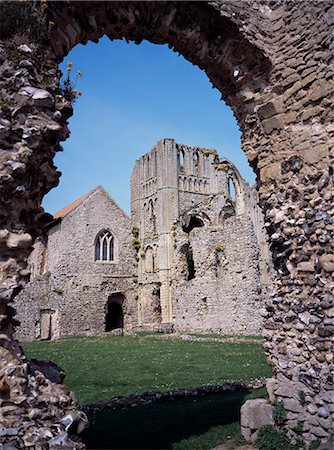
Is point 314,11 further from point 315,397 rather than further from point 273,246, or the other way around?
point 315,397

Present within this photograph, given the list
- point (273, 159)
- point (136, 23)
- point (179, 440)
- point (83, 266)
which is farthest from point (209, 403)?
point (83, 266)

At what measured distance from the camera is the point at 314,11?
520cm

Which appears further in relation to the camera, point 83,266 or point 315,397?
point 83,266

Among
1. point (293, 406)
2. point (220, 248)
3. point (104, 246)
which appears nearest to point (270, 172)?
point (293, 406)

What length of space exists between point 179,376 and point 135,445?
14.3 feet

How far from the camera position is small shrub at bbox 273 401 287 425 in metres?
4.99

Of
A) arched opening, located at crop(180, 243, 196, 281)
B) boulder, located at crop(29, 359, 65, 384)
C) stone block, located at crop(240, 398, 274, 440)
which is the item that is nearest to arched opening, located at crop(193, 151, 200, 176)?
arched opening, located at crop(180, 243, 196, 281)

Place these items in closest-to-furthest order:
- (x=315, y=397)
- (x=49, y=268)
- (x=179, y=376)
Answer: (x=315, y=397)
(x=179, y=376)
(x=49, y=268)

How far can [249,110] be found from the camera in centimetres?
597

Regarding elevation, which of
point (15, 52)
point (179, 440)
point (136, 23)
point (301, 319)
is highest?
point (136, 23)

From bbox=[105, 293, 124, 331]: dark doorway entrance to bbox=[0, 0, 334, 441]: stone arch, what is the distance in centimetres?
2422

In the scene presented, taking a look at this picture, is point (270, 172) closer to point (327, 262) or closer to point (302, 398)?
point (327, 262)

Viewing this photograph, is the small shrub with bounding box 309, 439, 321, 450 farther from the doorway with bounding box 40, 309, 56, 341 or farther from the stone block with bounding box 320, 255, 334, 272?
the doorway with bounding box 40, 309, 56, 341

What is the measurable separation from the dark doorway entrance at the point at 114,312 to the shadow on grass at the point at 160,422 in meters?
22.1
